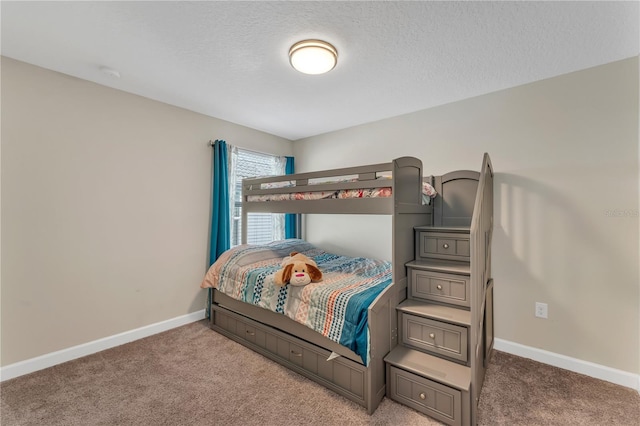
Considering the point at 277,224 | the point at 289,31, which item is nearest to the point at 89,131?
the point at 289,31

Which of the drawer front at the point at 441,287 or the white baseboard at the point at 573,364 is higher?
the drawer front at the point at 441,287

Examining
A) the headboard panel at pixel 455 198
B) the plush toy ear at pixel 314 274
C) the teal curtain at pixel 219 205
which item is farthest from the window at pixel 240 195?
the headboard panel at pixel 455 198

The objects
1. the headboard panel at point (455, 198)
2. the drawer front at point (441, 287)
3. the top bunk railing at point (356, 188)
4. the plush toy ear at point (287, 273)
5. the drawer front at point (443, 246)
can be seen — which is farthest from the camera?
the headboard panel at point (455, 198)

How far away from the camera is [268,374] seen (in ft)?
6.86

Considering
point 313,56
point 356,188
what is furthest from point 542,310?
point 313,56

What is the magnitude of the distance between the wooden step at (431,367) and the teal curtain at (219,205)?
217 centimetres

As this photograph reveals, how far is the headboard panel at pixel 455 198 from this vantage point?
258 cm

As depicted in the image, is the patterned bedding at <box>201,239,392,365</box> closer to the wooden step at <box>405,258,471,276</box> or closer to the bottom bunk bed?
the bottom bunk bed

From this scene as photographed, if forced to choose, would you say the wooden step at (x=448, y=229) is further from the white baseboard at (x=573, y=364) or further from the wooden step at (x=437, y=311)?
the white baseboard at (x=573, y=364)

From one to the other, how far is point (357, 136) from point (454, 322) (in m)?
2.47

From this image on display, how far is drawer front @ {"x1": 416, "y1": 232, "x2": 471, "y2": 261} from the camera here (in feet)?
6.84

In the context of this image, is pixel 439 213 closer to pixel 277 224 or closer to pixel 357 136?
pixel 357 136

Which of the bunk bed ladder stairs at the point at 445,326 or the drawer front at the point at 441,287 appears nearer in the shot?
the bunk bed ladder stairs at the point at 445,326

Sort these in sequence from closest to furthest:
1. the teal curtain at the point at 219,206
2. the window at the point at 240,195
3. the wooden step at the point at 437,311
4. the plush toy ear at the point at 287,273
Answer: the wooden step at the point at 437,311
the plush toy ear at the point at 287,273
the teal curtain at the point at 219,206
the window at the point at 240,195
